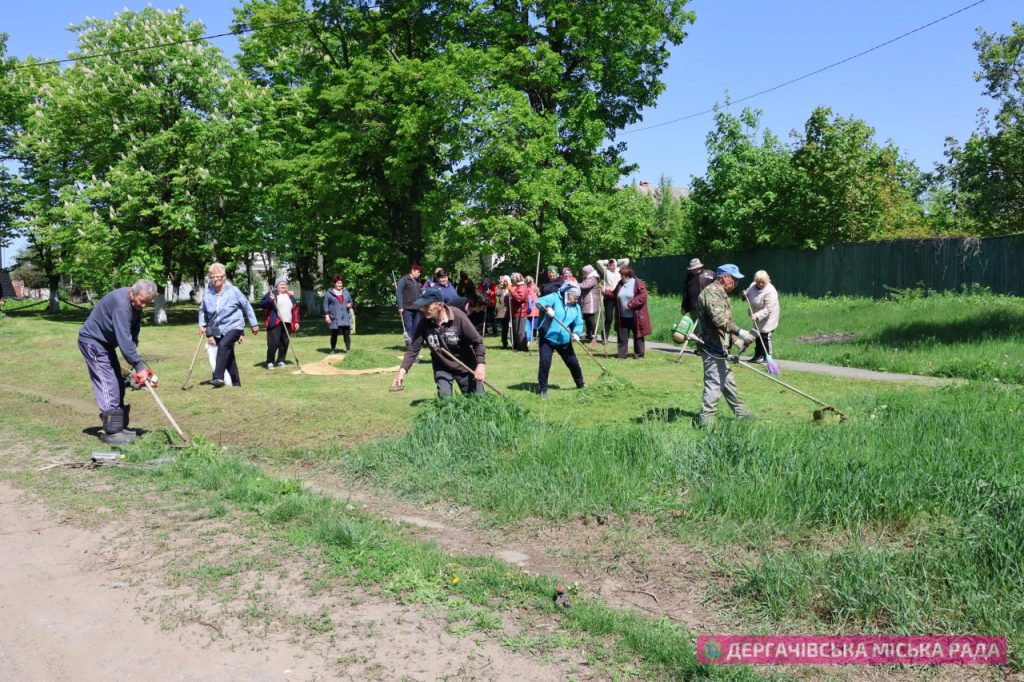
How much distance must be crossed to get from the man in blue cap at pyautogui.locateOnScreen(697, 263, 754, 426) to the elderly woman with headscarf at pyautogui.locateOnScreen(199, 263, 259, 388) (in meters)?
7.72

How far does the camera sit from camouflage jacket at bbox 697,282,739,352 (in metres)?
8.50

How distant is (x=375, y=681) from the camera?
12.7 ft

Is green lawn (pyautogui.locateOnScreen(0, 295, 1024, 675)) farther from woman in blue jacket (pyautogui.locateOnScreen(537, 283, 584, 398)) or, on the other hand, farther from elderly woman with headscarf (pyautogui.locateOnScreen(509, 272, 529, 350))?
elderly woman with headscarf (pyautogui.locateOnScreen(509, 272, 529, 350))

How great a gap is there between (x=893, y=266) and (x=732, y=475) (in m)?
22.1

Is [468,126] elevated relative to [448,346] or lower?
elevated

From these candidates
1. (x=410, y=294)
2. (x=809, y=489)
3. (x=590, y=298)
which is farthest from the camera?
(x=590, y=298)

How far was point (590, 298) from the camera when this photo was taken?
1872cm

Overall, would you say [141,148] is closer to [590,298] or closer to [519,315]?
[519,315]

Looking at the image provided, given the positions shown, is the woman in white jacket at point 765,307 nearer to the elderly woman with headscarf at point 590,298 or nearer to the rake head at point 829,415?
the elderly woman with headscarf at point 590,298

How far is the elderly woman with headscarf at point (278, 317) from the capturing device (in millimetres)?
15820

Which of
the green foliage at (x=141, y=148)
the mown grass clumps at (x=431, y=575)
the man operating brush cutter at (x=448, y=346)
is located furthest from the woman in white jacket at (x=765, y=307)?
the green foliage at (x=141, y=148)

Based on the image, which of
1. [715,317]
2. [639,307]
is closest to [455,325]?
[715,317]

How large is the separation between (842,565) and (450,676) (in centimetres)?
232

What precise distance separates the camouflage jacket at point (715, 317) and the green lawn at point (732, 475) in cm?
98
